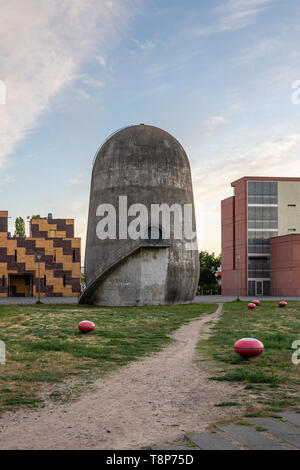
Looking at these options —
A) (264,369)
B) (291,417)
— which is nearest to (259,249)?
(264,369)

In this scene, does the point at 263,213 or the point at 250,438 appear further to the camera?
the point at 263,213

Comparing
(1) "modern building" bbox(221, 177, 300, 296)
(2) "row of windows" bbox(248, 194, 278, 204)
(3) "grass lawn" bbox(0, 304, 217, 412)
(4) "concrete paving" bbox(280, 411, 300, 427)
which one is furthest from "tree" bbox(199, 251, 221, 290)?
(4) "concrete paving" bbox(280, 411, 300, 427)

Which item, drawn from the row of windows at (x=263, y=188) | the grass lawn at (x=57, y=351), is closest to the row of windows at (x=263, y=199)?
the row of windows at (x=263, y=188)

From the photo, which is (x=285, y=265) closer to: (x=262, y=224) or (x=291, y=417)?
(x=262, y=224)

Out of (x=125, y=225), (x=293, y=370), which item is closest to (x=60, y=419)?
(x=293, y=370)

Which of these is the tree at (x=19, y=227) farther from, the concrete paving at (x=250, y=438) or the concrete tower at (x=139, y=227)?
the concrete paving at (x=250, y=438)

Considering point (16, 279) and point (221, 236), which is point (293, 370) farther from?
point (221, 236)

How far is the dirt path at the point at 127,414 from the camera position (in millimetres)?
6383

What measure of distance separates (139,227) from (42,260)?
3368 cm

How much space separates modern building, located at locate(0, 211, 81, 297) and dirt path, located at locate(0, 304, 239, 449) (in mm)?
61645

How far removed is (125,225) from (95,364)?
30.1 metres

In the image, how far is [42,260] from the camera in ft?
234

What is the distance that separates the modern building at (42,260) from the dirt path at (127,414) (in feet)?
202
